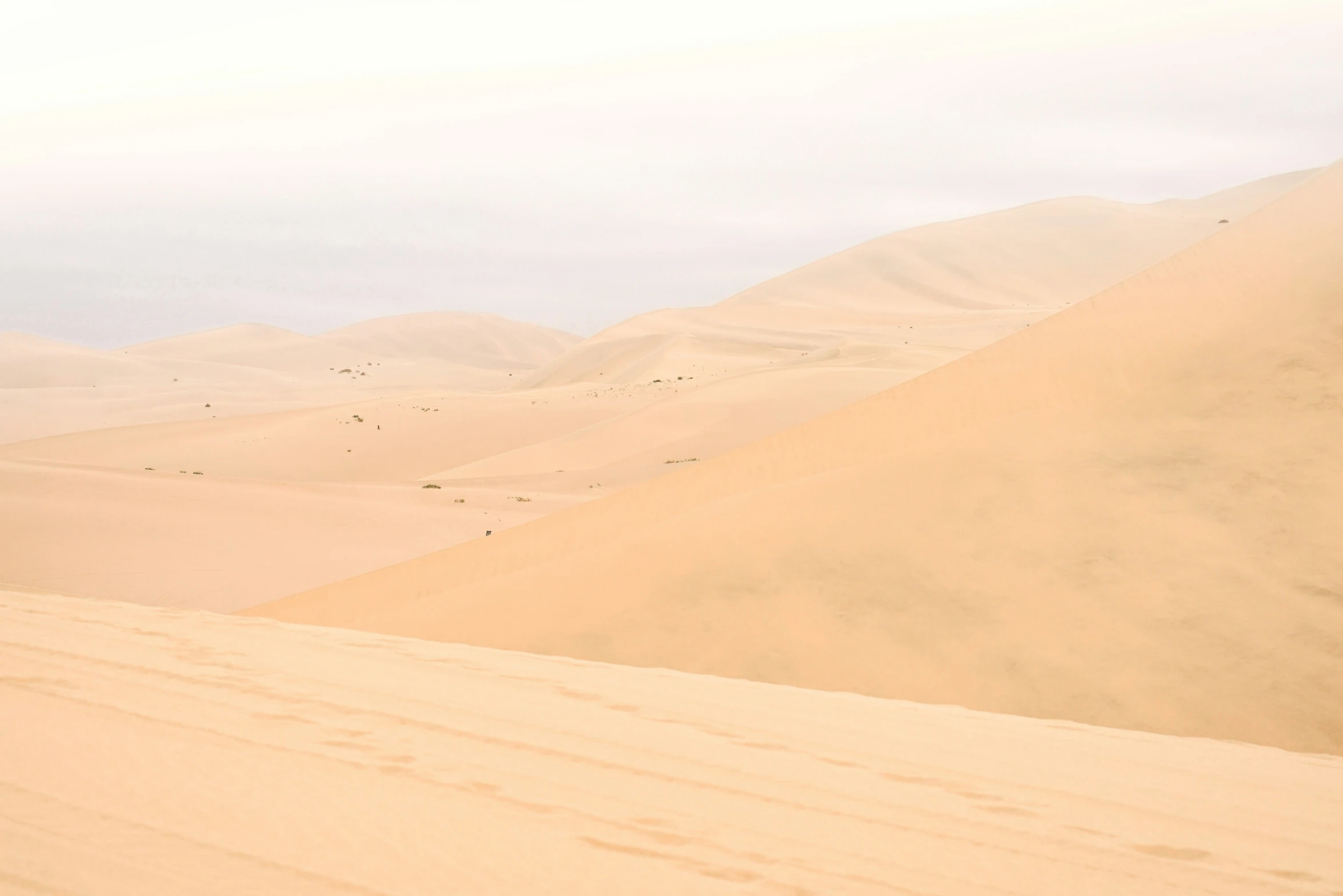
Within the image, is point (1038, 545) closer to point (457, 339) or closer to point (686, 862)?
point (686, 862)

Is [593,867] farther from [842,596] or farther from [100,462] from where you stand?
[100,462]

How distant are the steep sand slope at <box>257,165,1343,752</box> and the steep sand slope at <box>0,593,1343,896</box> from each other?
1.40 metres

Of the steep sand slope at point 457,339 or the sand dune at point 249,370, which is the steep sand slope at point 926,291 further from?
the steep sand slope at point 457,339

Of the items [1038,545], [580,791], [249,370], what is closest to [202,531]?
[1038,545]

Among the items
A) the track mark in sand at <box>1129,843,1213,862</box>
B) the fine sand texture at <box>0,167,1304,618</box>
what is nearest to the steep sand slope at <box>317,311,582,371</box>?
the fine sand texture at <box>0,167,1304,618</box>

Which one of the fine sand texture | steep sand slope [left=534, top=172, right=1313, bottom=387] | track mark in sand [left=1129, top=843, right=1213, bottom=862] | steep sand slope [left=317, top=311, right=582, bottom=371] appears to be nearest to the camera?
track mark in sand [left=1129, top=843, right=1213, bottom=862]

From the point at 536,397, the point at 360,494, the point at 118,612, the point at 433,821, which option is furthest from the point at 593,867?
the point at 536,397

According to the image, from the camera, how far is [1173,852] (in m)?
3.33

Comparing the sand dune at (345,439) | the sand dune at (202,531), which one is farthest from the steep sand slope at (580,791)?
the sand dune at (345,439)

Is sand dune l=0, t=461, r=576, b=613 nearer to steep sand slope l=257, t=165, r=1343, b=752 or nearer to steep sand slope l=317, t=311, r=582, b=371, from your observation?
steep sand slope l=257, t=165, r=1343, b=752

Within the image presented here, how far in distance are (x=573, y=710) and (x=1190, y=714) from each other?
3.44m

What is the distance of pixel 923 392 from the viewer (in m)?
10.5

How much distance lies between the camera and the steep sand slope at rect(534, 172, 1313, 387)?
180 ft

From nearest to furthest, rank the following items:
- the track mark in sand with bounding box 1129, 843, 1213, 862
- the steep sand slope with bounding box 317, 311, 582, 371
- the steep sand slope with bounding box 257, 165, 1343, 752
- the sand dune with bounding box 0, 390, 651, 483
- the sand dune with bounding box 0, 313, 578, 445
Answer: the track mark in sand with bounding box 1129, 843, 1213, 862, the steep sand slope with bounding box 257, 165, 1343, 752, the sand dune with bounding box 0, 390, 651, 483, the sand dune with bounding box 0, 313, 578, 445, the steep sand slope with bounding box 317, 311, 582, 371
